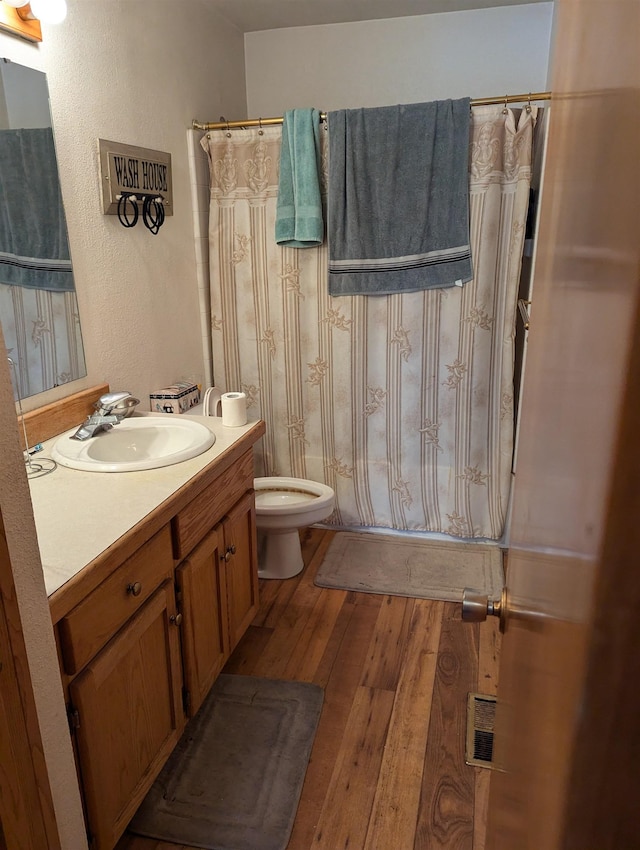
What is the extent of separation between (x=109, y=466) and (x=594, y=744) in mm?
1469

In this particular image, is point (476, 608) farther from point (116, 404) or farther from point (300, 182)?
point (300, 182)

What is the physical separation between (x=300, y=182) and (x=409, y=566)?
5.64 ft

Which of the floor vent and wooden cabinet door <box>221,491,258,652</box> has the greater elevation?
wooden cabinet door <box>221,491,258,652</box>

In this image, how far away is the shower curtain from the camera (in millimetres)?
2531

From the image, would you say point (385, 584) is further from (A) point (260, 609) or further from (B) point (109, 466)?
(B) point (109, 466)

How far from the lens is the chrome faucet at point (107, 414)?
71.7 inches

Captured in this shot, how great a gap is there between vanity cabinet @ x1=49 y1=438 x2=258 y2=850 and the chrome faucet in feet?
1.37

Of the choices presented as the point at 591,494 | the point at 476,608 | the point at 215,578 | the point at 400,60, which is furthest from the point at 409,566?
the point at 591,494

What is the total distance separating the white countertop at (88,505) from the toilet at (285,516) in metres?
0.75

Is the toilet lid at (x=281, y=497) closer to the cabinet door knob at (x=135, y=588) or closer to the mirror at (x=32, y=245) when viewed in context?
the mirror at (x=32, y=245)

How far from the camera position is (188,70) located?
248cm

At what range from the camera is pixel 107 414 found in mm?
1935

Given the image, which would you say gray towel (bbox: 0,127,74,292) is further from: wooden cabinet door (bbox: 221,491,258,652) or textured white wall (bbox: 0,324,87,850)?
textured white wall (bbox: 0,324,87,850)

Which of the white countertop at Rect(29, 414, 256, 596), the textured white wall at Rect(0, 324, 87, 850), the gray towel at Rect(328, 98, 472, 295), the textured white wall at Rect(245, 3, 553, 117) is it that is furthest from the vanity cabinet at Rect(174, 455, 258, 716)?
the textured white wall at Rect(245, 3, 553, 117)
